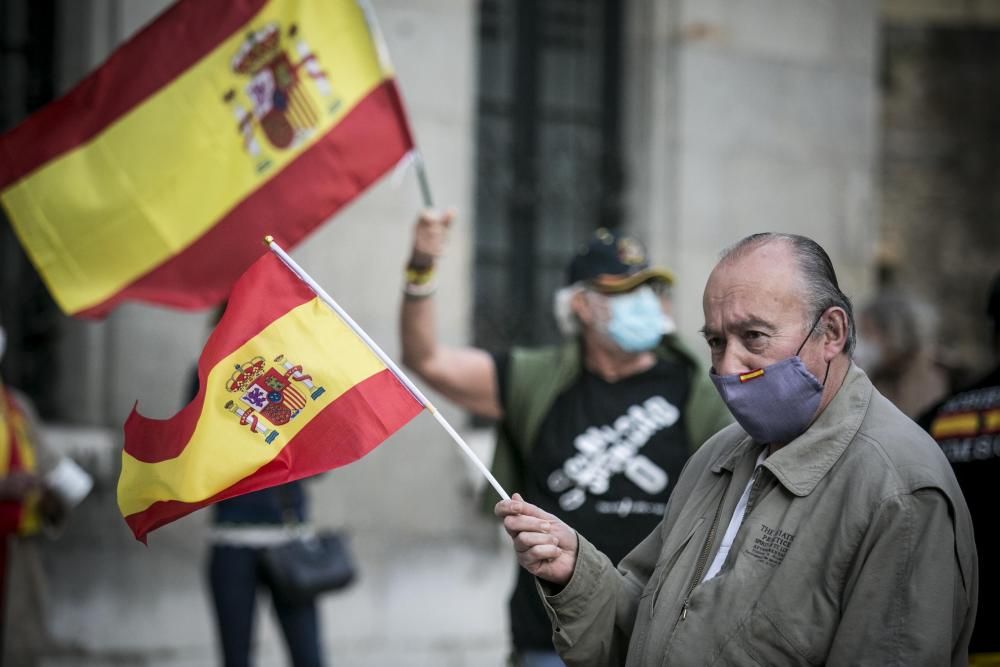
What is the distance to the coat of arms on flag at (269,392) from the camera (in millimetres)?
3145

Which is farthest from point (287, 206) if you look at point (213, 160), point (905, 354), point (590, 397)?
point (905, 354)

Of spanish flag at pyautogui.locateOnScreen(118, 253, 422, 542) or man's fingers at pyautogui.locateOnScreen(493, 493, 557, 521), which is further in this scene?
spanish flag at pyautogui.locateOnScreen(118, 253, 422, 542)

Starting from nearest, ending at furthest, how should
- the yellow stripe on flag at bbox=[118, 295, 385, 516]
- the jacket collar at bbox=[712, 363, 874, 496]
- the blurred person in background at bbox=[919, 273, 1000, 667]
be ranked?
the jacket collar at bbox=[712, 363, 874, 496] < the yellow stripe on flag at bbox=[118, 295, 385, 516] < the blurred person in background at bbox=[919, 273, 1000, 667]

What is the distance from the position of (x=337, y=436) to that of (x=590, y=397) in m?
1.58

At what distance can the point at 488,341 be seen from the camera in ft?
25.5

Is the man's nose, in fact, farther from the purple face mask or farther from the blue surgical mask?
the blue surgical mask

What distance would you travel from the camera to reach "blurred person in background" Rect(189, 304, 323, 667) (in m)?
5.73

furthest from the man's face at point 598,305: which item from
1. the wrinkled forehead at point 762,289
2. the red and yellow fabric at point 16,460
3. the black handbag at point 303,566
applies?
the red and yellow fabric at point 16,460

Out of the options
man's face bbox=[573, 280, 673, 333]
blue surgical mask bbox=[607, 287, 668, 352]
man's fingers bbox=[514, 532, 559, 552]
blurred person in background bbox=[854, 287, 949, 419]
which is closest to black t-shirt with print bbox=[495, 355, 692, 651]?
blue surgical mask bbox=[607, 287, 668, 352]

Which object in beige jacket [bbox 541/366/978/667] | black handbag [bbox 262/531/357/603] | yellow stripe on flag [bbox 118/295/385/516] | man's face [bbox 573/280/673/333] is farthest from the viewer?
black handbag [bbox 262/531/357/603]

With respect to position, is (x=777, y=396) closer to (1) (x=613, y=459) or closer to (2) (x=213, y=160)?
(1) (x=613, y=459)

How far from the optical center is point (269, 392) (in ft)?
10.4

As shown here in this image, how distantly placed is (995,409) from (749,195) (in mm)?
4182

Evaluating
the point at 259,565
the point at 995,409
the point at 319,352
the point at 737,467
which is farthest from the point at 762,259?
the point at 259,565
